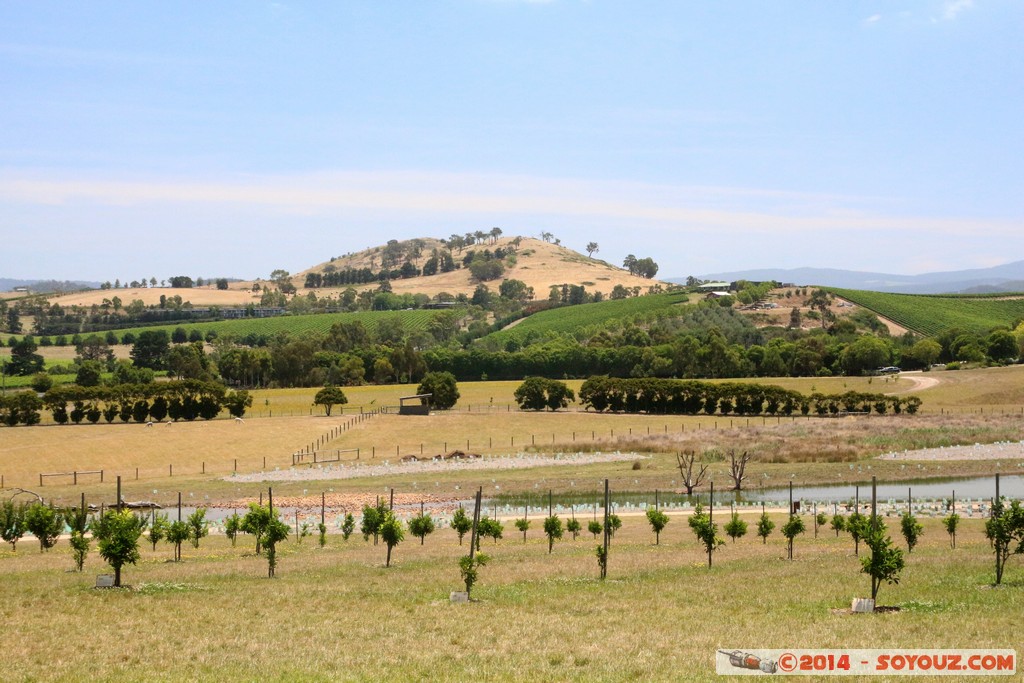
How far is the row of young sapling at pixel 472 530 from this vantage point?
1023 inches

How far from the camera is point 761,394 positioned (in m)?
107

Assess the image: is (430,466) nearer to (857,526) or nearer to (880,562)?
(857,526)

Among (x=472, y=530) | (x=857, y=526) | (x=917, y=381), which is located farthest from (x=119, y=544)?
(x=917, y=381)

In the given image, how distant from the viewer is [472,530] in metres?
34.2

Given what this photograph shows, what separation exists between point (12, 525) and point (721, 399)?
7930 cm

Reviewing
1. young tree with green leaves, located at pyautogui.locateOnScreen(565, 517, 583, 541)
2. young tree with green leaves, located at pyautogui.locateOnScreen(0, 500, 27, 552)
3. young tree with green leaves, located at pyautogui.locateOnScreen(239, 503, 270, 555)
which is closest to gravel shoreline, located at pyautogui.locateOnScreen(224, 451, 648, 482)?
young tree with green leaves, located at pyautogui.locateOnScreen(0, 500, 27, 552)

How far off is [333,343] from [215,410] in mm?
84996

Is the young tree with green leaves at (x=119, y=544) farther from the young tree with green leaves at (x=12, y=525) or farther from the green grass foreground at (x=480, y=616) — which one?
the young tree with green leaves at (x=12, y=525)

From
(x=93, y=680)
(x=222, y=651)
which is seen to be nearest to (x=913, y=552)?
(x=222, y=651)

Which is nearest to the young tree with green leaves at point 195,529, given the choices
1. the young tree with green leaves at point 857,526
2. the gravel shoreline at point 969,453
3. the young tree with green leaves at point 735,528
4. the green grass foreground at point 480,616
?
the green grass foreground at point 480,616

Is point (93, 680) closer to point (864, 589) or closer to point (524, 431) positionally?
point (864, 589)

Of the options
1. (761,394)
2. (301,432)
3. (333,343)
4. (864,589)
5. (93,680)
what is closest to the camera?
(93,680)

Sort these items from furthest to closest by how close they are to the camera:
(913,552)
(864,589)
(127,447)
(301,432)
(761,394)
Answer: (761,394)
(301,432)
(127,447)
(913,552)
(864,589)

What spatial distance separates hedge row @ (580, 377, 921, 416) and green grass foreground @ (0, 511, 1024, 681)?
236ft
